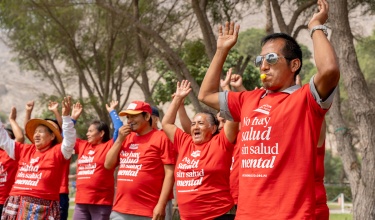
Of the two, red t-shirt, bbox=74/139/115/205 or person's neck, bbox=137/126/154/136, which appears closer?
person's neck, bbox=137/126/154/136

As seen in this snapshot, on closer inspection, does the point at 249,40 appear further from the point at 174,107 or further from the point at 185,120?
the point at 174,107

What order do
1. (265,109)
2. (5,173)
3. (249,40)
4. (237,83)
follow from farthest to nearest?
(249,40)
(5,173)
(237,83)
(265,109)

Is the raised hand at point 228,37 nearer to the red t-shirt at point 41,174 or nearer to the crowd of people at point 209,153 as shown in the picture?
the crowd of people at point 209,153

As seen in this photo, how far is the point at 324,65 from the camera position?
141 inches

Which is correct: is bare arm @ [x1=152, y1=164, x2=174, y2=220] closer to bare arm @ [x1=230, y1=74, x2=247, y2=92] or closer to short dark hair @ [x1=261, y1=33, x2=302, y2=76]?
bare arm @ [x1=230, y1=74, x2=247, y2=92]

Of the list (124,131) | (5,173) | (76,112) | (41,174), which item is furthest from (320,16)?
(5,173)

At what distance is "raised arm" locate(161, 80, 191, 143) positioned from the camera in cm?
616

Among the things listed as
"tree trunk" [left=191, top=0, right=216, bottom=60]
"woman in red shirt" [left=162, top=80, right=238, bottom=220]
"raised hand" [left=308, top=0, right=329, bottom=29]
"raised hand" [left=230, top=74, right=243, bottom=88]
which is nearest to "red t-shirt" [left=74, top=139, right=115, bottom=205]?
"woman in red shirt" [left=162, top=80, right=238, bottom=220]

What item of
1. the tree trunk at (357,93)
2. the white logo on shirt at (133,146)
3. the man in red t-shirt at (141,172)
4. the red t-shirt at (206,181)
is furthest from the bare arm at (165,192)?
the tree trunk at (357,93)

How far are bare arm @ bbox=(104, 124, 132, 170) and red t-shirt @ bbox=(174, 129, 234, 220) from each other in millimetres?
1017

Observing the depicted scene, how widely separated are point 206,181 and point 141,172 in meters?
1.12

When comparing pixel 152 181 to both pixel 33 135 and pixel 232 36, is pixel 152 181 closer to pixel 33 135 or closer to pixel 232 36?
pixel 33 135

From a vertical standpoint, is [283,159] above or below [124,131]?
below

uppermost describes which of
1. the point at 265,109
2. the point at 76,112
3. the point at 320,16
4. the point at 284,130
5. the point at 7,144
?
the point at 76,112
